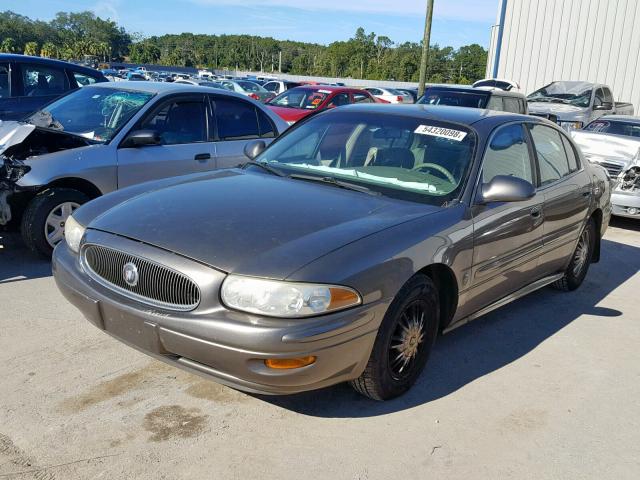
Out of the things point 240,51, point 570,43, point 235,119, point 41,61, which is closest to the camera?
point 235,119

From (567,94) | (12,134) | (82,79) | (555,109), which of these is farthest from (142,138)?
(567,94)

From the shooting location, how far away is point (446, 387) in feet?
12.1

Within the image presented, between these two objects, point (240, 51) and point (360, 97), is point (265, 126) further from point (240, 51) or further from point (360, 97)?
point (240, 51)

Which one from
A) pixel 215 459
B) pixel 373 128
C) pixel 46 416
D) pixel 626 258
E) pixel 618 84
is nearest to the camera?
pixel 215 459

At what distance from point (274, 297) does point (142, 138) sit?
3.27 meters

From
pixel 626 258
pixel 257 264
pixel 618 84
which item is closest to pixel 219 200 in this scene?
pixel 257 264

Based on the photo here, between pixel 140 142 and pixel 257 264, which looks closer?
pixel 257 264

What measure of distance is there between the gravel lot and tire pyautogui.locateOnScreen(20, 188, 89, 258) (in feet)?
2.77

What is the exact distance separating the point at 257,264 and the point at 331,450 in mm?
945

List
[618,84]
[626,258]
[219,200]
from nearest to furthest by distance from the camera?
[219,200] < [626,258] < [618,84]

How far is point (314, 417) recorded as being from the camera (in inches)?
128

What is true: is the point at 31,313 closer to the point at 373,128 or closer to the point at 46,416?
the point at 46,416

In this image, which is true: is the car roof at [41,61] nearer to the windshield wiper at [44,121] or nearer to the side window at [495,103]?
the windshield wiper at [44,121]

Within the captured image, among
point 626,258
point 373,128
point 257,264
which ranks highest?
point 373,128
